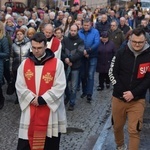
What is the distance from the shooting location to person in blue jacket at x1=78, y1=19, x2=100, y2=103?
31.8ft

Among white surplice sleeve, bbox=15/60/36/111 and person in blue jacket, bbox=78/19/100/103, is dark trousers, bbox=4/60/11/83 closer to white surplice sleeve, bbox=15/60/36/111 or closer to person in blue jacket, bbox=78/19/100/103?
person in blue jacket, bbox=78/19/100/103

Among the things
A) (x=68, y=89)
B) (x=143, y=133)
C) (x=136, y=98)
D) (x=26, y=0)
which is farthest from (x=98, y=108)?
(x=26, y=0)

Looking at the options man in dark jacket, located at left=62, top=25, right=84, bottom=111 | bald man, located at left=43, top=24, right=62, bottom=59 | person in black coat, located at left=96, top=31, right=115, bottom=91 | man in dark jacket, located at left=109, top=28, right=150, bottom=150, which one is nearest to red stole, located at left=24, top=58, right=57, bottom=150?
man in dark jacket, located at left=109, top=28, right=150, bottom=150

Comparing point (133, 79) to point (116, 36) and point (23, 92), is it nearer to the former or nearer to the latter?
point (23, 92)

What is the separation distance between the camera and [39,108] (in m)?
5.04

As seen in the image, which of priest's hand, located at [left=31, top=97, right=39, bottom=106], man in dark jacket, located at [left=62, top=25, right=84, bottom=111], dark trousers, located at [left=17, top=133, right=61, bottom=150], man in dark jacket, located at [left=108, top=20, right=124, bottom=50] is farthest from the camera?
man in dark jacket, located at [left=108, top=20, right=124, bottom=50]

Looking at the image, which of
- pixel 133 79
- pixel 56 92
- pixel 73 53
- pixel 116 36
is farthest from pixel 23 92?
pixel 116 36

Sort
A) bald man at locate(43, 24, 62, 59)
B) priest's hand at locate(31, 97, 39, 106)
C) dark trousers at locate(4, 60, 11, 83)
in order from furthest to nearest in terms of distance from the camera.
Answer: dark trousers at locate(4, 60, 11, 83), bald man at locate(43, 24, 62, 59), priest's hand at locate(31, 97, 39, 106)

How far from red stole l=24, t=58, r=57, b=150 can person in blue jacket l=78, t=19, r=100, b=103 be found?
15.0 ft

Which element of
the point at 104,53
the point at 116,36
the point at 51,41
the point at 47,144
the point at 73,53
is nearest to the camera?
the point at 47,144

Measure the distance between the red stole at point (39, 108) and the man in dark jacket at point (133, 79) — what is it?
118 centimetres

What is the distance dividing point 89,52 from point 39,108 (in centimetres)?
475

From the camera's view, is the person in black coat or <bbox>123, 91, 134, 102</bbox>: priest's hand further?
the person in black coat

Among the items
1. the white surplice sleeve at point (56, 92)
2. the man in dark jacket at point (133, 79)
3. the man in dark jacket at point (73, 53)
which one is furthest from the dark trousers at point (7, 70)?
the white surplice sleeve at point (56, 92)
